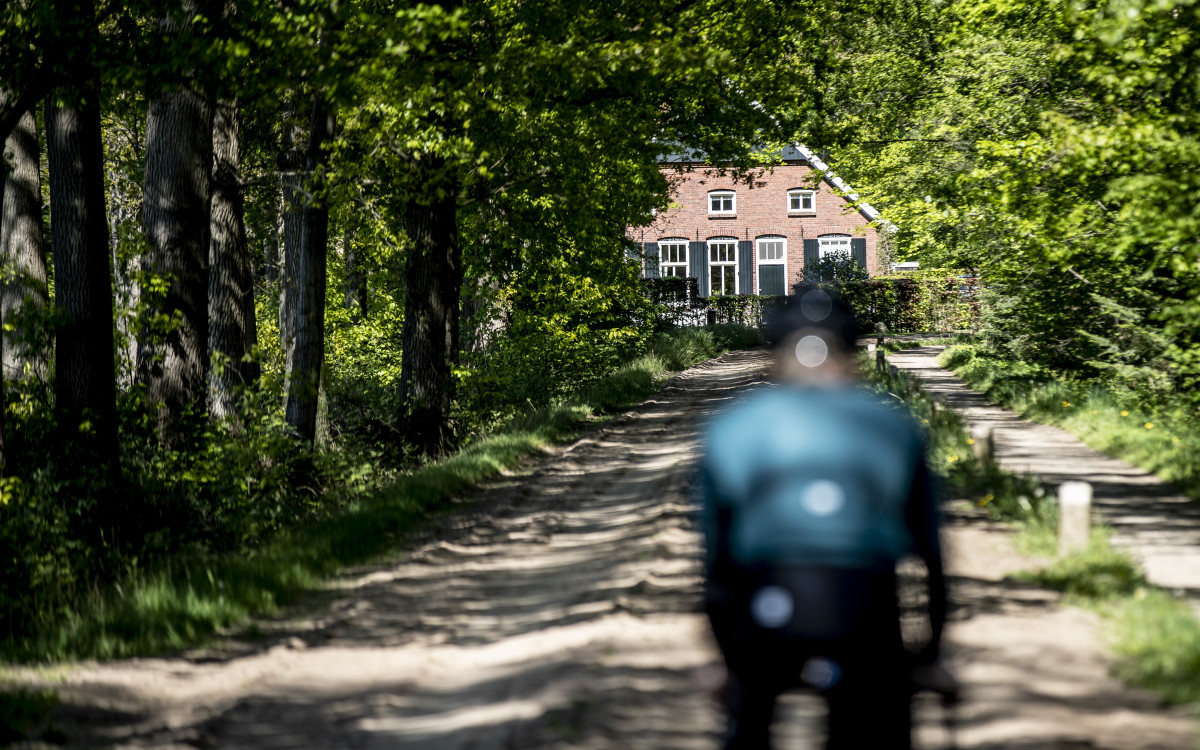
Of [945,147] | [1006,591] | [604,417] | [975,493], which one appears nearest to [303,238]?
[604,417]

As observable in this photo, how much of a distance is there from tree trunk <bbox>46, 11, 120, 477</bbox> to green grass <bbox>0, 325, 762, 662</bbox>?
207cm

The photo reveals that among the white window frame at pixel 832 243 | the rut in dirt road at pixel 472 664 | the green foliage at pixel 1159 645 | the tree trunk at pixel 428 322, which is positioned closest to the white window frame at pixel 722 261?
the white window frame at pixel 832 243

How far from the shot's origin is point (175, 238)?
46.5ft

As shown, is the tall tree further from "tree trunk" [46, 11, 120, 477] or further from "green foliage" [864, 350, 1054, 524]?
"green foliage" [864, 350, 1054, 524]

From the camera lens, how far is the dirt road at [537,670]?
5250mm

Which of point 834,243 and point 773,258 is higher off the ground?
point 834,243

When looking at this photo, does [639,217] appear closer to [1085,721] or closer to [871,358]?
[871,358]

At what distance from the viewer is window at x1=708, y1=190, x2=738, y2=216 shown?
5878 cm

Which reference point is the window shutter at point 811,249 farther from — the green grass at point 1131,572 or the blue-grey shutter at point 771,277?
the green grass at point 1131,572

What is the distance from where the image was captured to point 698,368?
32.3 meters

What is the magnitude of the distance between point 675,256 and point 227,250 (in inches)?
1730

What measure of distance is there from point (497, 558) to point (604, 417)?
11134 mm

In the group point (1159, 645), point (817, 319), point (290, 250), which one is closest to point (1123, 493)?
point (1159, 645)

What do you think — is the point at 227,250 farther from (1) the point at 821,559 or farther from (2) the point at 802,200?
(2) the point at 802,200
